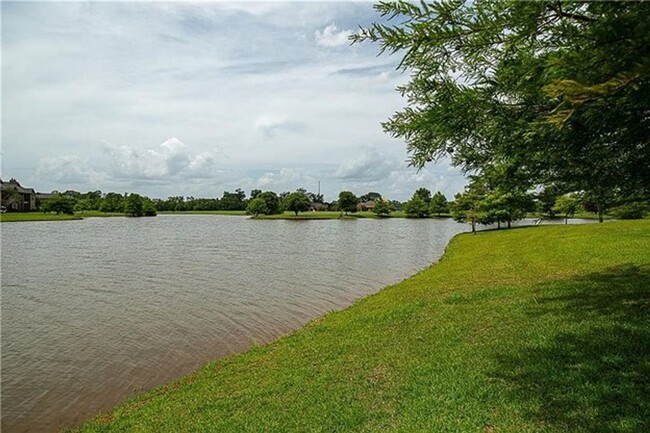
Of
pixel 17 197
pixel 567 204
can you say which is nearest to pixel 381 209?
pixel 17 197

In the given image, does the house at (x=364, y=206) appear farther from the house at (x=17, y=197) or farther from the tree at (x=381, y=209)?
the house at (x=17, y=197)

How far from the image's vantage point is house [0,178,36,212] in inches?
3772

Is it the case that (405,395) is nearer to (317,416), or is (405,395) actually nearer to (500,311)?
(317,416)

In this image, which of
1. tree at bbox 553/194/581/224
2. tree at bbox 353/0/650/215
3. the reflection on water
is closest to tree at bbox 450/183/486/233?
the reflection on water

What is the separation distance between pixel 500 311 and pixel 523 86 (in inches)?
300

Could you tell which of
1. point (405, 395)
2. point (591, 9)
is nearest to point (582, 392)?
point (405, 395)

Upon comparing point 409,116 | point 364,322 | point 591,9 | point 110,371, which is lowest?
point 110,371

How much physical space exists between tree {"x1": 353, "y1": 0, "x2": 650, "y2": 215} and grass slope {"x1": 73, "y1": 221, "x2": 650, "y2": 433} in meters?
2.85

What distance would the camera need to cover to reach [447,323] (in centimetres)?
→ 952

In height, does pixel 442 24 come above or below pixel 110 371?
above

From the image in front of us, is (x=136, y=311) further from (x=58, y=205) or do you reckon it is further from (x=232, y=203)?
(x=232, y=203)

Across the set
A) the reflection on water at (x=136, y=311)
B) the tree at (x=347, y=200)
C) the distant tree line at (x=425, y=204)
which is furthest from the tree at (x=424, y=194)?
the reflection on water at (x=136, y=311)

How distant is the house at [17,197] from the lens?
3772 inches

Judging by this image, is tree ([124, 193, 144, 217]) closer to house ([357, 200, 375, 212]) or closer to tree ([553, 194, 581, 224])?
house ([357, 200, 375, 212])
